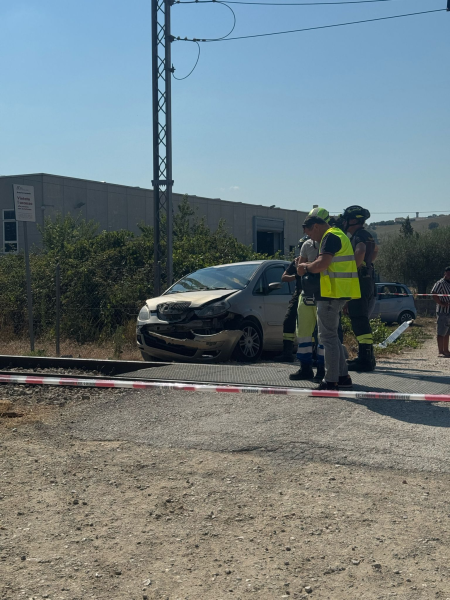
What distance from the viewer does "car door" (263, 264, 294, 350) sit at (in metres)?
10.8

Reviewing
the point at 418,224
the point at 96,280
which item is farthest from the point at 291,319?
the point at 418,224

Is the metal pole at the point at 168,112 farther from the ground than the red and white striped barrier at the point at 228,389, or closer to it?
farther from the ground

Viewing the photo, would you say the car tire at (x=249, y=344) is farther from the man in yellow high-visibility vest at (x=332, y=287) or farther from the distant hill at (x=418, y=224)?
the distant hill at (x=418, y=224)

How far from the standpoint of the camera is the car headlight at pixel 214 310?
32.8 ft

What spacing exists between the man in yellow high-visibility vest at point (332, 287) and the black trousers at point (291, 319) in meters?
2.52

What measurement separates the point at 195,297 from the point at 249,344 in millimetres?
1053

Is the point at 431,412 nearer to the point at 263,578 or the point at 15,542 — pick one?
the point at 263,578

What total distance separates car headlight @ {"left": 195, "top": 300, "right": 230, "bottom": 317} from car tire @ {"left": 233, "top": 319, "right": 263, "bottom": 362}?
1.24 feet

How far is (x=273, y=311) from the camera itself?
35.7 feet

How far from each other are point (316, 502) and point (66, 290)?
13.6 metres

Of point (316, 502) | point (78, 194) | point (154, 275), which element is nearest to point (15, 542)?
point (316, 502)

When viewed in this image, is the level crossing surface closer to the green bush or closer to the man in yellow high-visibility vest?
the man in yellow high-visibility vest

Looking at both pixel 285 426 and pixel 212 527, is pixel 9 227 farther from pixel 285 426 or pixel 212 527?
pixel 212 527

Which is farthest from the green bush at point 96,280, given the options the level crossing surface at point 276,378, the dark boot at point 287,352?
the level crossing surface at point 276,378
